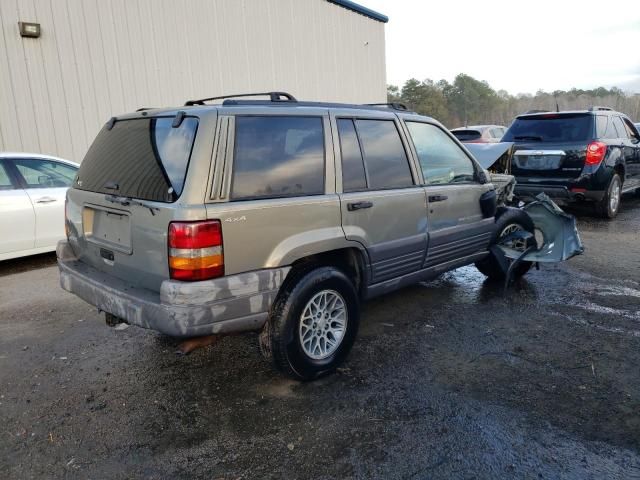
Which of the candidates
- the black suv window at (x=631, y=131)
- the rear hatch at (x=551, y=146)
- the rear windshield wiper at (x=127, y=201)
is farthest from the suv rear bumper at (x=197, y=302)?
the black suv window at (x=631, y=131)

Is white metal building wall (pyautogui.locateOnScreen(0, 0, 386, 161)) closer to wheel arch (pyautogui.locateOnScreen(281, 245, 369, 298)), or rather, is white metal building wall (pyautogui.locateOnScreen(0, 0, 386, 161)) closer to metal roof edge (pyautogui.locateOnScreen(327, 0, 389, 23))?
metal roof edge (pyautogui.locateOnScreen(327, 0, 389, 23))

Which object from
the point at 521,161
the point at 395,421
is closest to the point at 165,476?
the point at 395,421

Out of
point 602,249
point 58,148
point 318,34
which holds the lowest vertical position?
point 602,249

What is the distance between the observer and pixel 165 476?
2.46m

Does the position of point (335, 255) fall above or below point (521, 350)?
above

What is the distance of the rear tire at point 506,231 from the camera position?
5031 mm

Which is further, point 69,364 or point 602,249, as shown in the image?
point 602,249

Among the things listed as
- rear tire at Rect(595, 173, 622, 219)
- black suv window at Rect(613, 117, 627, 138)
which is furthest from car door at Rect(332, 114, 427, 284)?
black suv window at Rect(613, 117, 627, 138)

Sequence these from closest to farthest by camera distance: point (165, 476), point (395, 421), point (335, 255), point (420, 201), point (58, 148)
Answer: point (165, 476)
point (395, 421)
point (335, 255)
point (420, 201)
point (58, 148)

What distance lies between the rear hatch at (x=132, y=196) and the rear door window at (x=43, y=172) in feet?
10.6

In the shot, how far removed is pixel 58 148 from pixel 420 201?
818 cm

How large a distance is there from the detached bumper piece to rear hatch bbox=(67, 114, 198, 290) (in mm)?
3388

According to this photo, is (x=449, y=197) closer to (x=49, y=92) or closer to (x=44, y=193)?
(x=44, y=193)

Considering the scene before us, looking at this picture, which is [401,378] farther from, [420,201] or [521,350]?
[420,201]
